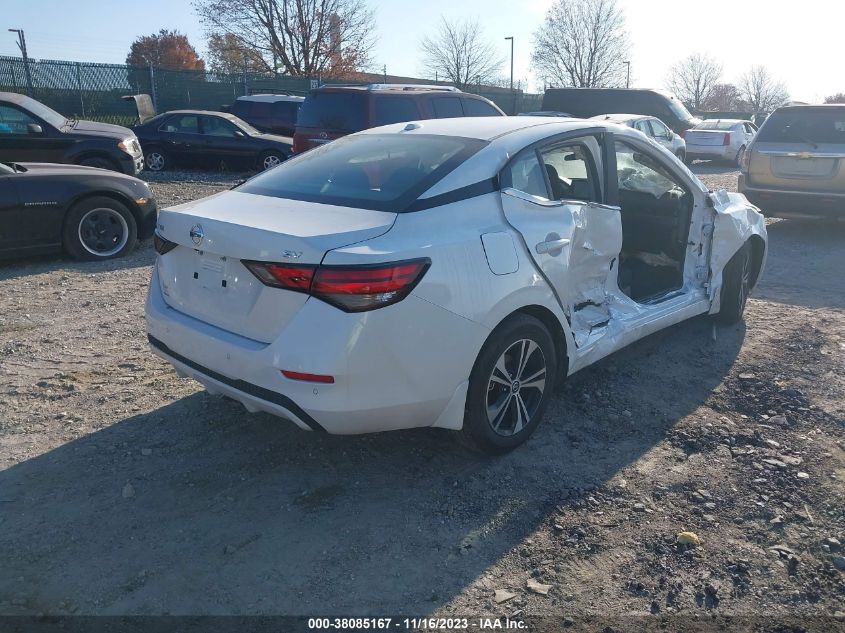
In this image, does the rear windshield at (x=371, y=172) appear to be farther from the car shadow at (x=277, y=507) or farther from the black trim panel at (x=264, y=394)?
the car shadow at (x=277, y=507)

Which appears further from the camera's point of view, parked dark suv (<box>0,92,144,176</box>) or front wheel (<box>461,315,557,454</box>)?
Answer: parked dark suv (<box>0,92,144,176</box>)

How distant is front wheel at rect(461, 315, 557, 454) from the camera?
3.50m

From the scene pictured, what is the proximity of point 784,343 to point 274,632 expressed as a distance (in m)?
4.41

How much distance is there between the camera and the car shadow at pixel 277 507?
2.83m

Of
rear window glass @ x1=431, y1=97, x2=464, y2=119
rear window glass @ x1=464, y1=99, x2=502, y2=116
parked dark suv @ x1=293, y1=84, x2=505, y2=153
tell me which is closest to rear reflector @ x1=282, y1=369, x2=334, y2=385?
parked dark suv @ x1=293, y1=84, x2=505, y2=153

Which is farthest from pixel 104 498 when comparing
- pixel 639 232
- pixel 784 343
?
pixel 784 343

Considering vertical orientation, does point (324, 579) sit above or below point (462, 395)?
below

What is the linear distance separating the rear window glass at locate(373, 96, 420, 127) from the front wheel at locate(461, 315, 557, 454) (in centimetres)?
764

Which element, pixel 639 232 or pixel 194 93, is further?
pixel 194 93

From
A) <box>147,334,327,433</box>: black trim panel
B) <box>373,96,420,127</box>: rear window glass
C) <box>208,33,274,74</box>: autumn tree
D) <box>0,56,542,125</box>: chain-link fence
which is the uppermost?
<box>208,33,274,74</box>: autumn tree

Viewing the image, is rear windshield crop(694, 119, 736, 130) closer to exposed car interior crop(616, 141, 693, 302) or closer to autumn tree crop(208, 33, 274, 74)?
exposed car interior crop(616, 141, 693, 302)

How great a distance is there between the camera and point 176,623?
2.65 metres

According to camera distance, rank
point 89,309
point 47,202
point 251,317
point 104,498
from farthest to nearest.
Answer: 1. point 47,202
2. point 89,309
3. point 104,498
4. point 251,317

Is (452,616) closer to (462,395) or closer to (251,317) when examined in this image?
(462,395)
